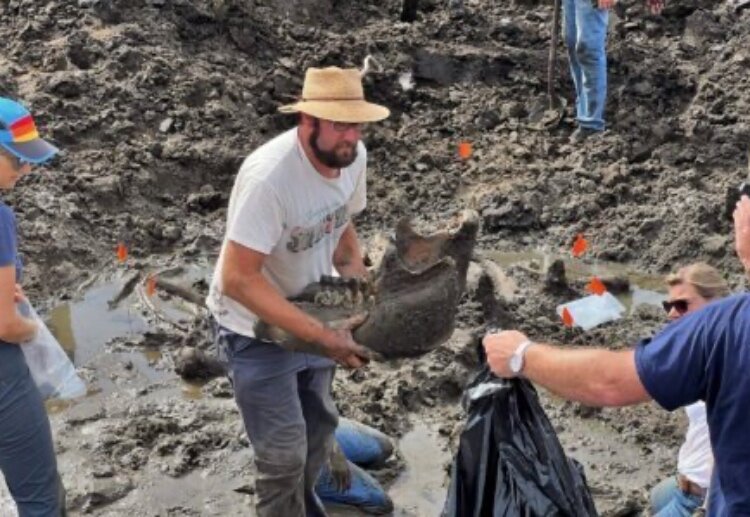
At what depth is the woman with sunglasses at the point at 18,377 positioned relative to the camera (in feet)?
11.8

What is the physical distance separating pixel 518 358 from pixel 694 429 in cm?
123

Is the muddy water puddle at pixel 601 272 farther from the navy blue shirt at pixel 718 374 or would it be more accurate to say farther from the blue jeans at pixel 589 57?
the navy blue shirt at pixel 718 374

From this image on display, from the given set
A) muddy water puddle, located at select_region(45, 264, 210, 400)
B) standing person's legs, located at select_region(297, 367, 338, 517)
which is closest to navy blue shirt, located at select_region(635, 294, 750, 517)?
standing person's legs, located at select_region(297, 367, 338, 517)

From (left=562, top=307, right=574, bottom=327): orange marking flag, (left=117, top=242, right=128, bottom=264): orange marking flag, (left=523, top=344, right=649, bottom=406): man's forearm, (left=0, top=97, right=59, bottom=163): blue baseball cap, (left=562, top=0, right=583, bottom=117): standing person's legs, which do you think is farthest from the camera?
(left=562, top=0, right=583, bottom=117): standing person's legs

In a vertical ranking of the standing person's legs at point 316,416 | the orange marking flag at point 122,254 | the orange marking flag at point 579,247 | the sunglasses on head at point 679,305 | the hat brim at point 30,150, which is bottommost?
the orange marking flag at point 579,247

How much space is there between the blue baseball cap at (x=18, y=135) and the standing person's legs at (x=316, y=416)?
1291 mm

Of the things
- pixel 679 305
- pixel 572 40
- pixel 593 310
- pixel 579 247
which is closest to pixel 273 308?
pixel 679 305

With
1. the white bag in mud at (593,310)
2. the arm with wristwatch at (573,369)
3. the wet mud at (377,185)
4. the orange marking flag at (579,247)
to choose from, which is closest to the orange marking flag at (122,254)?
the wet mud at (377,185)

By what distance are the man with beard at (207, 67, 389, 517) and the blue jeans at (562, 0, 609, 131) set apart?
510cm

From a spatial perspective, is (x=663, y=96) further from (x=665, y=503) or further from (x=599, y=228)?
(x=665, y=503)

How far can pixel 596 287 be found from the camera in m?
6.95

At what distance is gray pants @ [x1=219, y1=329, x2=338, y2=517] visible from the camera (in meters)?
3.92

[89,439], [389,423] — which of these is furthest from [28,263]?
[389,423]

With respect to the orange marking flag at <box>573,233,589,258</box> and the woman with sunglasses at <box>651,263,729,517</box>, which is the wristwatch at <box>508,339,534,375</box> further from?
the orange marking flag at <box>573,233,589,258</box>
